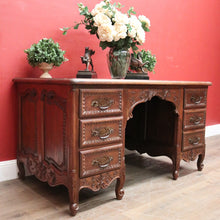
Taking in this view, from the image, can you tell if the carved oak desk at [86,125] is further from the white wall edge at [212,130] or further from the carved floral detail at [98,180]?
the white wall edge at [212,130]

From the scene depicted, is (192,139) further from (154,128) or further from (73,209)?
(73,209)

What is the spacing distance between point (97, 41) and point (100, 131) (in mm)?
1099

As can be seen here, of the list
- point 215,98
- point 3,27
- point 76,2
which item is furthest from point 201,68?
point 3,27

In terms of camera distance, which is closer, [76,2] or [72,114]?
[72,114]

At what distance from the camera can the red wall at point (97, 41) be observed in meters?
1.91

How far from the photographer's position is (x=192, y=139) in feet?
7.08

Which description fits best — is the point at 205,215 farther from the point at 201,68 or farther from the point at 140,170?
the point at 201,68

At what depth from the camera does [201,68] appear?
3572mm

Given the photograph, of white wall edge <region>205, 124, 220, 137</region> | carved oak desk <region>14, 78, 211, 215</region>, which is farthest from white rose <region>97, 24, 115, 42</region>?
→ white wall edge <region>205, 124, 220, 137</region>

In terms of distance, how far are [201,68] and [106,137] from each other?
7.98ft

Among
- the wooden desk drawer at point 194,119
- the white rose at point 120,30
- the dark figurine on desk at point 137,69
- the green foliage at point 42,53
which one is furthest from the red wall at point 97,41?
the wooden desk drawer at point 194,119

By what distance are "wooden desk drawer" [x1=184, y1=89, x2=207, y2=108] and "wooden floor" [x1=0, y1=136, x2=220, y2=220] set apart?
553 mm

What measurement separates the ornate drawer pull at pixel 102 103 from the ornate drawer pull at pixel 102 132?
0.12 metres

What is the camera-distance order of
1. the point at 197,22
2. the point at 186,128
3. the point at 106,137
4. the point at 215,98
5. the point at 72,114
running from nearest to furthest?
the point at 72,114 → the point at 106,137 → the point at 186,128 → the point at 197,22 → the point at 215,98
